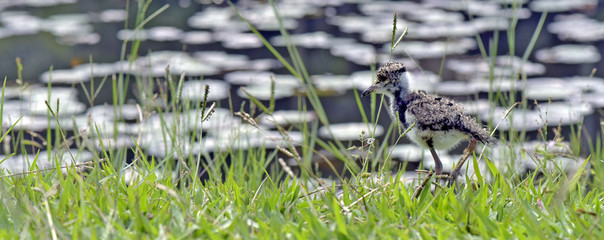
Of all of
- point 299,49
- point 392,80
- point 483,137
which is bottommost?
point 299,49

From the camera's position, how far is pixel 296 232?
2.86 metres

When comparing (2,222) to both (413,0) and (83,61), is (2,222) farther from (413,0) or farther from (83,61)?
(413,0)

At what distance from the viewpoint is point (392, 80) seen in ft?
14.2

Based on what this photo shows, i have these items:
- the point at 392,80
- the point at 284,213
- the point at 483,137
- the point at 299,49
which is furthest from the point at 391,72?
the point at 299,49

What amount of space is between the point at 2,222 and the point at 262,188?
3.71ft

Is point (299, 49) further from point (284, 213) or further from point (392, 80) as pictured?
point (284, 213)

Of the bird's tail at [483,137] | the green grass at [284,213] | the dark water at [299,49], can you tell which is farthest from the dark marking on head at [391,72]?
the dark water at [299,49]

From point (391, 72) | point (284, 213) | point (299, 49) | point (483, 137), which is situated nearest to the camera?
point (284, 213)

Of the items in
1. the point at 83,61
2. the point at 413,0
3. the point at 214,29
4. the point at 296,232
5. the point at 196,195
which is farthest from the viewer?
the point at 413,0

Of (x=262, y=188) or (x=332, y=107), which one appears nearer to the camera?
(x=262, y=188)

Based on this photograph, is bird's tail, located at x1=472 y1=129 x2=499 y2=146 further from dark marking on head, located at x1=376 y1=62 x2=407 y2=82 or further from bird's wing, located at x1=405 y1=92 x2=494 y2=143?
dark marking on head, located at x1=376 y1=62 x2=407 y2=82

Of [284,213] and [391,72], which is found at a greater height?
[391,72]

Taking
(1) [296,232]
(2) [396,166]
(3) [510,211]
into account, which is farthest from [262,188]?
(2) [396,166]

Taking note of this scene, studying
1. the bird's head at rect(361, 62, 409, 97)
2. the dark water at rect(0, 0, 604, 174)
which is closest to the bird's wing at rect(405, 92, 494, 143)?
the bird's head at rect(361, 62, 409, 97)
